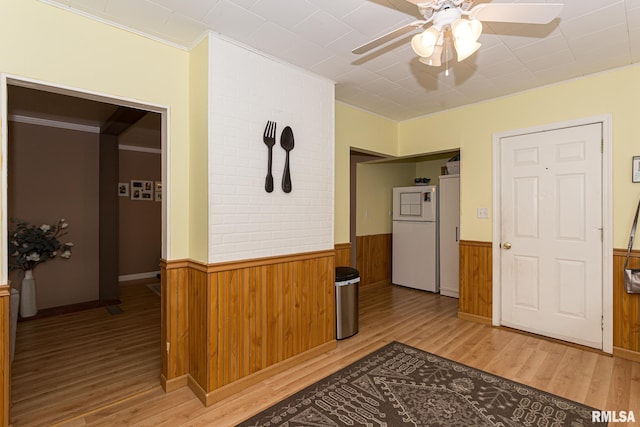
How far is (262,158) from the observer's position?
8.30 ft

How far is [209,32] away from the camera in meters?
2.25

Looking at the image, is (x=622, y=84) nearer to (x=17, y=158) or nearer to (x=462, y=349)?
(x=462, y=349)

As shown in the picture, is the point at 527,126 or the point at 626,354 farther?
the point at 527,126

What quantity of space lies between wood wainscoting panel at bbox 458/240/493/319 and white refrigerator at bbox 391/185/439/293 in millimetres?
1123

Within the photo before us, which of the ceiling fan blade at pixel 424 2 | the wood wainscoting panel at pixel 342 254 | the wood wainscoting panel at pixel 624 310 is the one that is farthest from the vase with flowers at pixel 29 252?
the wood wainscoting panel at pixel 624 310

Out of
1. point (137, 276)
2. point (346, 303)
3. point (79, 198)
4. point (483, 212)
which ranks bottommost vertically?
point (137, 276)

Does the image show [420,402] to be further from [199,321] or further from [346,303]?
[199,321]

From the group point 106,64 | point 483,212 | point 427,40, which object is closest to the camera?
point 427,40

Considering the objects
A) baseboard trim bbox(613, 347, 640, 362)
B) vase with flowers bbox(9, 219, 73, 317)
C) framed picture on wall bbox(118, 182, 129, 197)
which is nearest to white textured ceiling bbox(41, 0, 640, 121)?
baseboard trim bbox(613, 347, 640, 362)

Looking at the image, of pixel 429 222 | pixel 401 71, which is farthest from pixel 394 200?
pixel 401 71

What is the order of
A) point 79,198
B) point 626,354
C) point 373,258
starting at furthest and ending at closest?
point 373,258
point 79,198
point 626,354

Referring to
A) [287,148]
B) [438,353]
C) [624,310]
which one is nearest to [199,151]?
[287,148]

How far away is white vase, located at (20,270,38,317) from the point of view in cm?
390

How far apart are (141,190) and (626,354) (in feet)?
22.6
